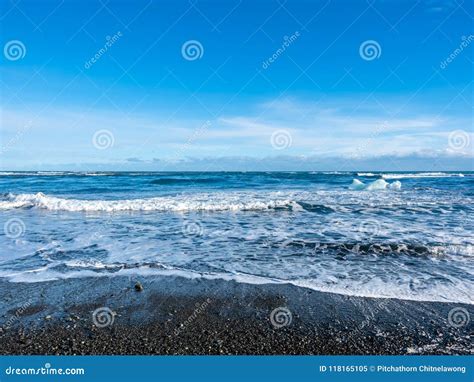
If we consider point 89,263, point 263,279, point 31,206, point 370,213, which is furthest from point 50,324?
point 31,206

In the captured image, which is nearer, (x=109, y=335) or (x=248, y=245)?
(x=109, y=335)

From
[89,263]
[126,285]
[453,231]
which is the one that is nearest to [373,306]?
[126,285]

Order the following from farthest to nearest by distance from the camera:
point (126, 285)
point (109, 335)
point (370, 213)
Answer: point (370, 213)
point (126, 285)
point (109, 335)

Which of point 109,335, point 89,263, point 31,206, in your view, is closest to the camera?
point 109,335

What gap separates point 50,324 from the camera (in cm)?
408

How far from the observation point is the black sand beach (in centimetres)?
359

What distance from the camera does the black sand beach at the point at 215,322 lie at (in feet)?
11.8

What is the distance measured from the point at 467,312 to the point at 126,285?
16.1ft

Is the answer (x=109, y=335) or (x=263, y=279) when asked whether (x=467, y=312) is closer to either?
(x=263, y=279)

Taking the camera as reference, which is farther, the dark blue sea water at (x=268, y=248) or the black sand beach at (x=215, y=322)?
the dark blue sea water at (x=268, y=248)

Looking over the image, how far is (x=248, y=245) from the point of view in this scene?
8.23m

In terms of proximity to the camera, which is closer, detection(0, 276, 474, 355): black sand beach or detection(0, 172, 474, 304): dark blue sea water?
detection(0, 276, 474, 355): black sand beach

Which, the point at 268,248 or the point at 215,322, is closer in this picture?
the point at 215,322

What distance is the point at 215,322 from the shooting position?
4141mm
